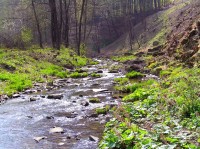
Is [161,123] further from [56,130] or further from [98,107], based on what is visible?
[98,107]

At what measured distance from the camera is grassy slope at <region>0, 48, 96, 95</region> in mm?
19248

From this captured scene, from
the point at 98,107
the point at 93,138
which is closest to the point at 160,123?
the point at 93,138

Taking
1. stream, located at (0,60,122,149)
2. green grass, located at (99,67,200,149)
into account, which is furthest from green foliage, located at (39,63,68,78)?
green grass, located at (99,67,200,149)

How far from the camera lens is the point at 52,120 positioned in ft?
40.1

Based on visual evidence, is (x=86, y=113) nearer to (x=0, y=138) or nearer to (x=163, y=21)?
(x=0, y=138)

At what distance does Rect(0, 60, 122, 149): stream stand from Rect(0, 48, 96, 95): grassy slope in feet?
5.96

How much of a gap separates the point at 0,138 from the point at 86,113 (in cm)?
407

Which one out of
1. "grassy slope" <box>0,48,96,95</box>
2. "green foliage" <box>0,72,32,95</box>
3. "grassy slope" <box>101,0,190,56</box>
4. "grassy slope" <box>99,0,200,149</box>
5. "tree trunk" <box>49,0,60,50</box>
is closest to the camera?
"grassy slope" <box>99,0,200,149</box>

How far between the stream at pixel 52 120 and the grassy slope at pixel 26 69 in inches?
71.5

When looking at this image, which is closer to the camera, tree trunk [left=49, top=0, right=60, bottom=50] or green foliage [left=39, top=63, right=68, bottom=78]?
green foliage [left=39, top=63, right=68, bottom=78]

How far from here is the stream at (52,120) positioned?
31.3 ft

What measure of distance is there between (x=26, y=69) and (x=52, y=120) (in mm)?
12511

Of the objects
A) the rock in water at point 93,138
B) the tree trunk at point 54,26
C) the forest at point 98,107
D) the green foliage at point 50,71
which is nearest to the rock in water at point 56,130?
the forest at point 98,107

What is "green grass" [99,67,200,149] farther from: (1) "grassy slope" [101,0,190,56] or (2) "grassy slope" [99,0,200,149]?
(1) "grassy slope" [101,0,190,56]
